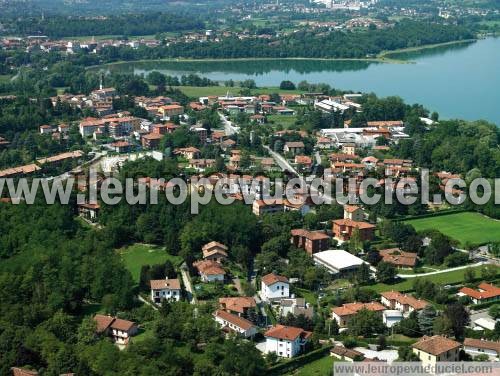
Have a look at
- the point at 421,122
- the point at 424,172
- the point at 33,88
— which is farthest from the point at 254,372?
the point at 33,88

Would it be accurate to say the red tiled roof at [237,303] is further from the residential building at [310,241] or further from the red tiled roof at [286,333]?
the residential building at [310,241]

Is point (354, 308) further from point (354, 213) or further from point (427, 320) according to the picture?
point (354, 213)

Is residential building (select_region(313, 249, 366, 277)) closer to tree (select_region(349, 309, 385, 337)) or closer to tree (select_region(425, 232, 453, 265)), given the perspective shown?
tree (select_region(425, 232, 453, 265))

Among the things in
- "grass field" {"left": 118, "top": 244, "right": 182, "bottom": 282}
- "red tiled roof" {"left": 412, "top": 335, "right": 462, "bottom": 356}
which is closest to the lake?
"grass field" {"left": 118, "top": 244, "right": 182, "bottom": 282}

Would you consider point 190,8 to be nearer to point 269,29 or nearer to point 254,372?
point 269,29

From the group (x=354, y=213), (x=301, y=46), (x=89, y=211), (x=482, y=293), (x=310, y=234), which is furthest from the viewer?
(x=301, y=46)

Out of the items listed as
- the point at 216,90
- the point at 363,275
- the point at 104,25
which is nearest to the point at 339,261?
the point at 363,275
